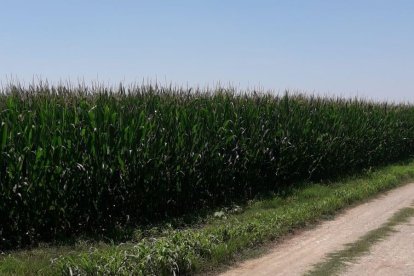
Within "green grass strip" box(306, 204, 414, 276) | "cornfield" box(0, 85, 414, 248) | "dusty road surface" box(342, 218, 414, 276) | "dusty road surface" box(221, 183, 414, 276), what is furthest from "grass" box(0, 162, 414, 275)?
"dusty road surface" box(342, 218, 414, 276)

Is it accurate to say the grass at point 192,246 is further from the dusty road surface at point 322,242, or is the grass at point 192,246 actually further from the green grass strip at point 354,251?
the green grass strip at point 354,251

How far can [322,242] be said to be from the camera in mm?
7922

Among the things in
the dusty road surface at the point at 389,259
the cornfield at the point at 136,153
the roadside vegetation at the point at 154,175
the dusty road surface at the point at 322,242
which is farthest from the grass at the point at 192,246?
the dusty road surface at the point at 389,259

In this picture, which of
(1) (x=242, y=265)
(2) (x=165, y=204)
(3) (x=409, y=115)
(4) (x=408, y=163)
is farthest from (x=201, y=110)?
(3) (x=409, y=115)

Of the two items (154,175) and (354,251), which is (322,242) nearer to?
(354,251)

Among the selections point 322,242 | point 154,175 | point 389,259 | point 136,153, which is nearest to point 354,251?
point 389,259

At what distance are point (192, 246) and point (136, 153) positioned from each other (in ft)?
7.47

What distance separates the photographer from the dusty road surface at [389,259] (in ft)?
20.7

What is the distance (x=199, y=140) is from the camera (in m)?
9.89

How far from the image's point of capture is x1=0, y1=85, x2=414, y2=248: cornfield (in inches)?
277

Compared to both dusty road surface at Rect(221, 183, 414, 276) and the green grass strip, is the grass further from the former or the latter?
the green grass strip

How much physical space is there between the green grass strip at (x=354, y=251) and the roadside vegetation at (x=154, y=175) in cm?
120

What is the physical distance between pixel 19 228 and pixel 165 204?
2.83 m

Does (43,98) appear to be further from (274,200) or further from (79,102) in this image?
(274,200)
